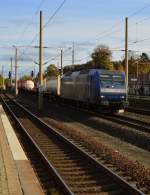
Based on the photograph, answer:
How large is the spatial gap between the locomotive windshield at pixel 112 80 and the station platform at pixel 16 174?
657 inches

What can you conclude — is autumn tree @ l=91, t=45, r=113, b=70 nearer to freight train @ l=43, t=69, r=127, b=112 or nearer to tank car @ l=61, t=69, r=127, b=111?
freight train @ l=43, t=69, r=127, b=112

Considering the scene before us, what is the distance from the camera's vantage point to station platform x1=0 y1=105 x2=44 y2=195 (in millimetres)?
9914

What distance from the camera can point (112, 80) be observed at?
34.1 metres

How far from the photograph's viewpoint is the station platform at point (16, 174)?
390 inches

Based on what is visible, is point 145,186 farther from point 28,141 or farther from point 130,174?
point 28,141

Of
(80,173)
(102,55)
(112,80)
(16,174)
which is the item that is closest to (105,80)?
(112,80)

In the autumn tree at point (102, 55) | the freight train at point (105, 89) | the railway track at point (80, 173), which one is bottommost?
the railway track at point (80, 173)

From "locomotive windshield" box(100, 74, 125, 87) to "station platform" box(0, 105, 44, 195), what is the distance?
16.7 metres

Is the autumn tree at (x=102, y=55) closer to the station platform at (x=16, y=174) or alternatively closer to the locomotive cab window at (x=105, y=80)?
the locomotive cab window at (x=105, y=80)

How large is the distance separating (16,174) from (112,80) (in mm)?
22899

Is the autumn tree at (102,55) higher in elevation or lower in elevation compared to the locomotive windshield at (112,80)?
higher

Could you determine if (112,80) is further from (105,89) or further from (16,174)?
(16,174)

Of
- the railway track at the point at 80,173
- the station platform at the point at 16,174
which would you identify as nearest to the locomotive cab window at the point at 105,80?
the railway track at the point at 80,173

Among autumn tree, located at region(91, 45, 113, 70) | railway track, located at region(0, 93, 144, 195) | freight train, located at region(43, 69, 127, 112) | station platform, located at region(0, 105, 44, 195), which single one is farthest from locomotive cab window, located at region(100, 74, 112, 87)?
autumn tree, located at region(91, 45, 113, 70)
